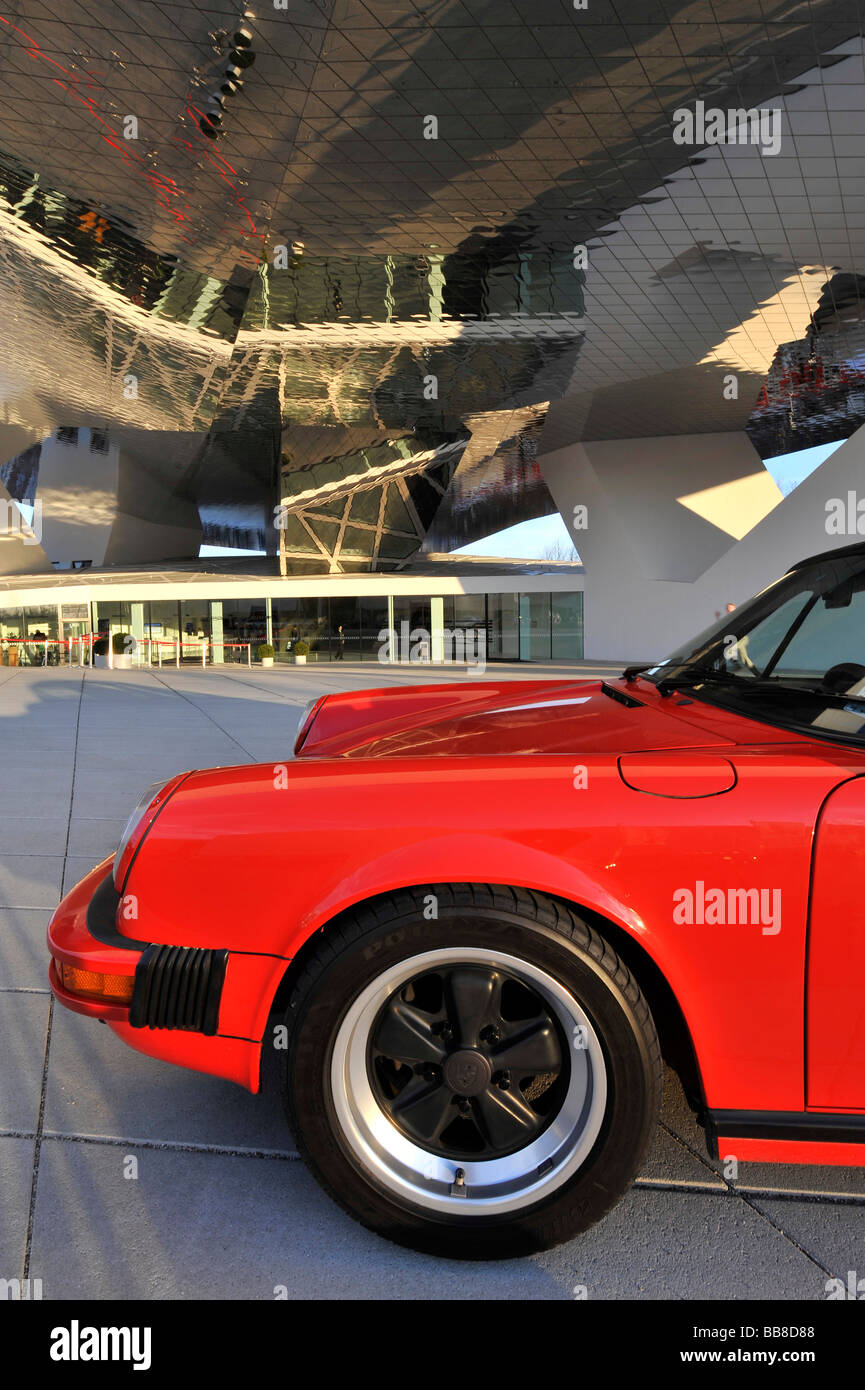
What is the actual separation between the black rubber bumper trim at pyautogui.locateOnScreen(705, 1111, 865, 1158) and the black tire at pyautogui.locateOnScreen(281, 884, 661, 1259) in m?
0.14

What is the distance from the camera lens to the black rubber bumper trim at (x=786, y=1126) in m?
1.68

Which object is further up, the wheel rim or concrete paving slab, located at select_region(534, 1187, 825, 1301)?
the wheel rim

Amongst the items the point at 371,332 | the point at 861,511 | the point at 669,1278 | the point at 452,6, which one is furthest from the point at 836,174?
the point at 669,1278

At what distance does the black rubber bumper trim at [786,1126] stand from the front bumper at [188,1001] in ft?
3.29

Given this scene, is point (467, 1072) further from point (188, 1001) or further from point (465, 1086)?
point (188, 1001)

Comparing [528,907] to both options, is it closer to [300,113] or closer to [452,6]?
[452,6]

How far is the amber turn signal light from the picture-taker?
1.89 meters

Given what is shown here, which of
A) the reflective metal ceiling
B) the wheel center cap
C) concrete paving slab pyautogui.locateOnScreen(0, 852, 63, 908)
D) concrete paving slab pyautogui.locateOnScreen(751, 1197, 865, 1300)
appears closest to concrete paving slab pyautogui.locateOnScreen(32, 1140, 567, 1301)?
the wheel center cap

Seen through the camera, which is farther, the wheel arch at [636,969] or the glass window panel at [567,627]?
the glass window panel at [567,627]

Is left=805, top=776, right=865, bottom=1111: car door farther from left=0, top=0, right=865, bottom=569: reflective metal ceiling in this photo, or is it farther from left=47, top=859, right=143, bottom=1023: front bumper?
left=0, top=0, right=865, bottom=569: reflective metal ceiling

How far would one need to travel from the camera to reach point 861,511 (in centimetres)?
1673

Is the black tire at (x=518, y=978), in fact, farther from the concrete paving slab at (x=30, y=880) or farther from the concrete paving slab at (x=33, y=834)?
the concrete paving slab at (x=33, y=834)

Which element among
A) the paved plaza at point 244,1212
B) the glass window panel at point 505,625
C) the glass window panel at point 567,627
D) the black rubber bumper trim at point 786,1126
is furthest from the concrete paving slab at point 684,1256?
the glass window panel at point 505,625

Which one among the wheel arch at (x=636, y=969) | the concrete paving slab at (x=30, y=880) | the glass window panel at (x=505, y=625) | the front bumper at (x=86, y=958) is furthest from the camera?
the glass window panel at (x=505, y=625)
